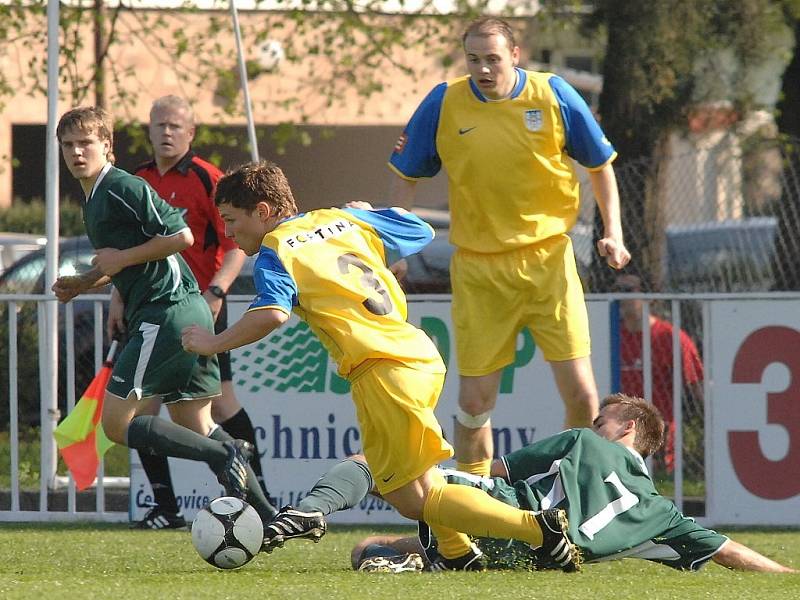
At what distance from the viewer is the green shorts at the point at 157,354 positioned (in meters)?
6.80

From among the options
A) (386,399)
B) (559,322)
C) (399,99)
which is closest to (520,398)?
(559,322)

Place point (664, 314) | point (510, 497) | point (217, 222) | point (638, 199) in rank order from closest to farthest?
1. point (510, 497)
2. point (217, 222)
3. point (664, 314)
4. point (638, 199)

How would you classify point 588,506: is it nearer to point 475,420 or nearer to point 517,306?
point 475,420

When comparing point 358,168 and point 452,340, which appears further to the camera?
point 358,168

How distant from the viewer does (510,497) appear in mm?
6004

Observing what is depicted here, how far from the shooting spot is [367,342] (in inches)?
216

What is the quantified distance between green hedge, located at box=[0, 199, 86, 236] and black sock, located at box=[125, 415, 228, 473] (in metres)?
10.2

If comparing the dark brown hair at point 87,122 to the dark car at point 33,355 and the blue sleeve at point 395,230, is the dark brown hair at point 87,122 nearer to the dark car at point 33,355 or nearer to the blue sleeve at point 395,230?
the blue sleeve at point 395,230

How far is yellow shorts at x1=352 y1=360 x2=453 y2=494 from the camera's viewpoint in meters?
5.50

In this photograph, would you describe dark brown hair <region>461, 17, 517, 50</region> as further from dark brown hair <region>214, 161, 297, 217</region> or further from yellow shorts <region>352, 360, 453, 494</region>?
yellow shorts <region>352, 360, 453, 494</region>

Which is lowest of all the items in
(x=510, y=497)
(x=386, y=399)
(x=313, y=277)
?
(x=510, y=497)

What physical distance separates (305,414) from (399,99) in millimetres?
12380

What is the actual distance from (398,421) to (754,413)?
3490mm

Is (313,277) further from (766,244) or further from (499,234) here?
(766,244)
